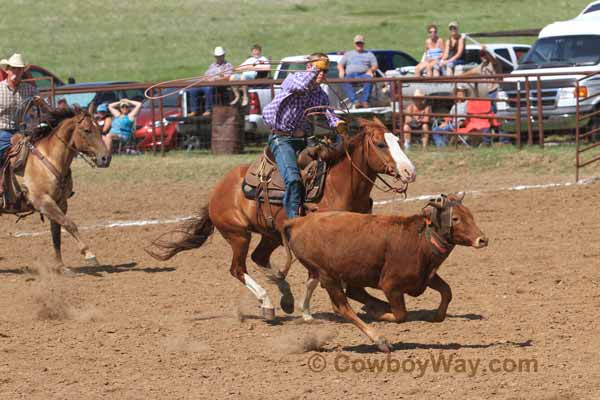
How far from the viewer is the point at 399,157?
7.97 metres

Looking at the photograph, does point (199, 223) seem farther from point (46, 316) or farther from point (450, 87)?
point (450, 87)

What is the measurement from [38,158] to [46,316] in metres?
2.94

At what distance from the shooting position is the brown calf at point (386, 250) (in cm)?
712

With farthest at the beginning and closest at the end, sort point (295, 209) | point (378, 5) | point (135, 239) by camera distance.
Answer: point (378, 5)
point (135, 239)
point (295, 209)

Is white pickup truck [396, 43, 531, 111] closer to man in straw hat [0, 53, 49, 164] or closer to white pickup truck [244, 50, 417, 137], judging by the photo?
white pickup truck [244, 50, 417, 137]

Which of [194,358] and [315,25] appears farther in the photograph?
[315,25]

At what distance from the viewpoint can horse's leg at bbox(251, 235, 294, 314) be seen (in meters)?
8.48

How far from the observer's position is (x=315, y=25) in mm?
44812

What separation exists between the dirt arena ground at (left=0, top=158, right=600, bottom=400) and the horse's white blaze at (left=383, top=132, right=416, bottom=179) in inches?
40.1

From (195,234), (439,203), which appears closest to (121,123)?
(195,234)

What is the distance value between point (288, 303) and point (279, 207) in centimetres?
76

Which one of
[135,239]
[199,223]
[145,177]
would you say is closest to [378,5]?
[145,177]

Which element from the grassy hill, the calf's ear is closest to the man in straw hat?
the calf's ear

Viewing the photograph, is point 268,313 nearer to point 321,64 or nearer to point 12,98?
point 321,64
